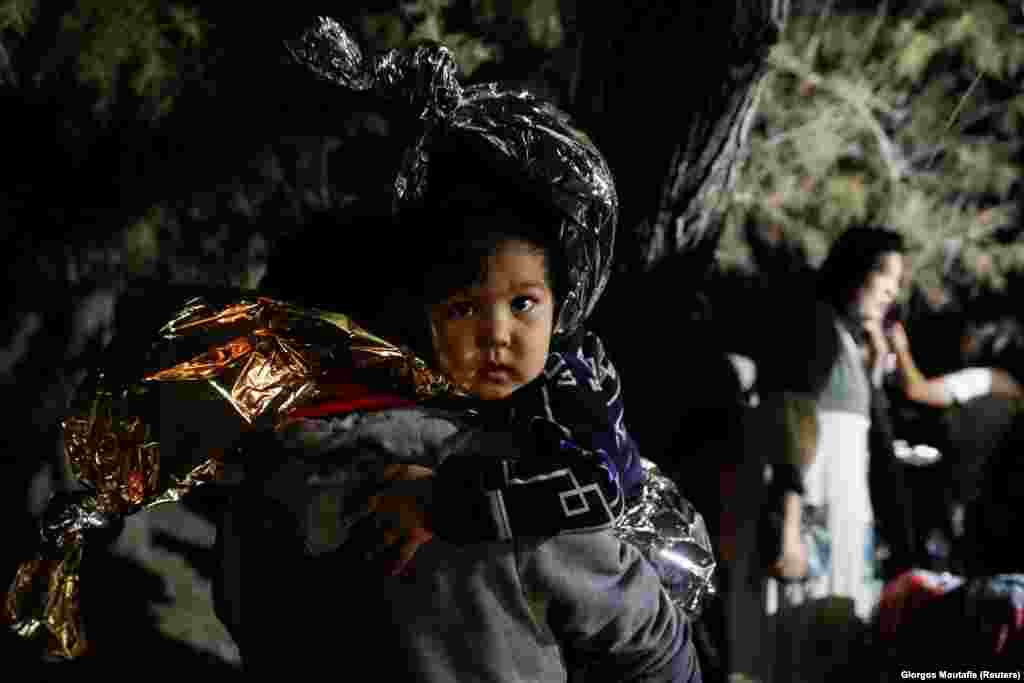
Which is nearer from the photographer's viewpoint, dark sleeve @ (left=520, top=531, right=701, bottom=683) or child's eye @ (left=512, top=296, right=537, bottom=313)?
dark sleeve @ (left=520, top=531, right=701, bottom=683)

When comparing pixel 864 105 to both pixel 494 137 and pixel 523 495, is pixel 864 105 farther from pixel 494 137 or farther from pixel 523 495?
pixel 523 495

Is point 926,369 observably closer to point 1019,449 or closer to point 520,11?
point 1019,449

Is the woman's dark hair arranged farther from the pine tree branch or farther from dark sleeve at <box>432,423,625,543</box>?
dark sleeve at <box>432,423,625,543</box>

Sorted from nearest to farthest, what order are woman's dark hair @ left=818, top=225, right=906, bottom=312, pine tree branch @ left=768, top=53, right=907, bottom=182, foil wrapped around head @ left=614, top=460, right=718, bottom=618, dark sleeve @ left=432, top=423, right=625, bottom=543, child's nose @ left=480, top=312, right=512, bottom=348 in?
dark sleeve @ left=432, top=423, right=625, bottom=543 → child's nose @ left=480, top=312, right=512, bottom=348 → foil wrapped around head @ left=614, top=460, right=718, bottom=618 → woman's dark hair @ left=818, top=225, right=906, bottom=312 → pine tree branch @ left=768, top=53, right=907, bottom=182

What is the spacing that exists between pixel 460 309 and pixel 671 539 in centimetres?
62

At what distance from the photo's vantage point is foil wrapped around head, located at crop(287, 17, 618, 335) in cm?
144

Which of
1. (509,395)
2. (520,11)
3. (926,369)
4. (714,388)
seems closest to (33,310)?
(520,11)

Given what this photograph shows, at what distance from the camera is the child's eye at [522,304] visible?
141cm

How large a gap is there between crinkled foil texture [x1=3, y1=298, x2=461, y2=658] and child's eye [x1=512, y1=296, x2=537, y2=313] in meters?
0.15

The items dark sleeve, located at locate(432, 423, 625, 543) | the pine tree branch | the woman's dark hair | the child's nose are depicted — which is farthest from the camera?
the pine tree branch

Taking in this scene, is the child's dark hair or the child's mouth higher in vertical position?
the child's dark hair

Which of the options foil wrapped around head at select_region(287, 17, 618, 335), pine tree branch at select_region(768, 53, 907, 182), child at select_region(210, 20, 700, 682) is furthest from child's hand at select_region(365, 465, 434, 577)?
pine tree branch at select_region(768, 53, 907, 182)

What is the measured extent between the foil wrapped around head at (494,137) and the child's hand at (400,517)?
1.45ft

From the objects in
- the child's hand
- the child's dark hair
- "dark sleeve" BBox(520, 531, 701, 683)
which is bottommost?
"dark sleeve" BBox(520, 531, 701, 683)
